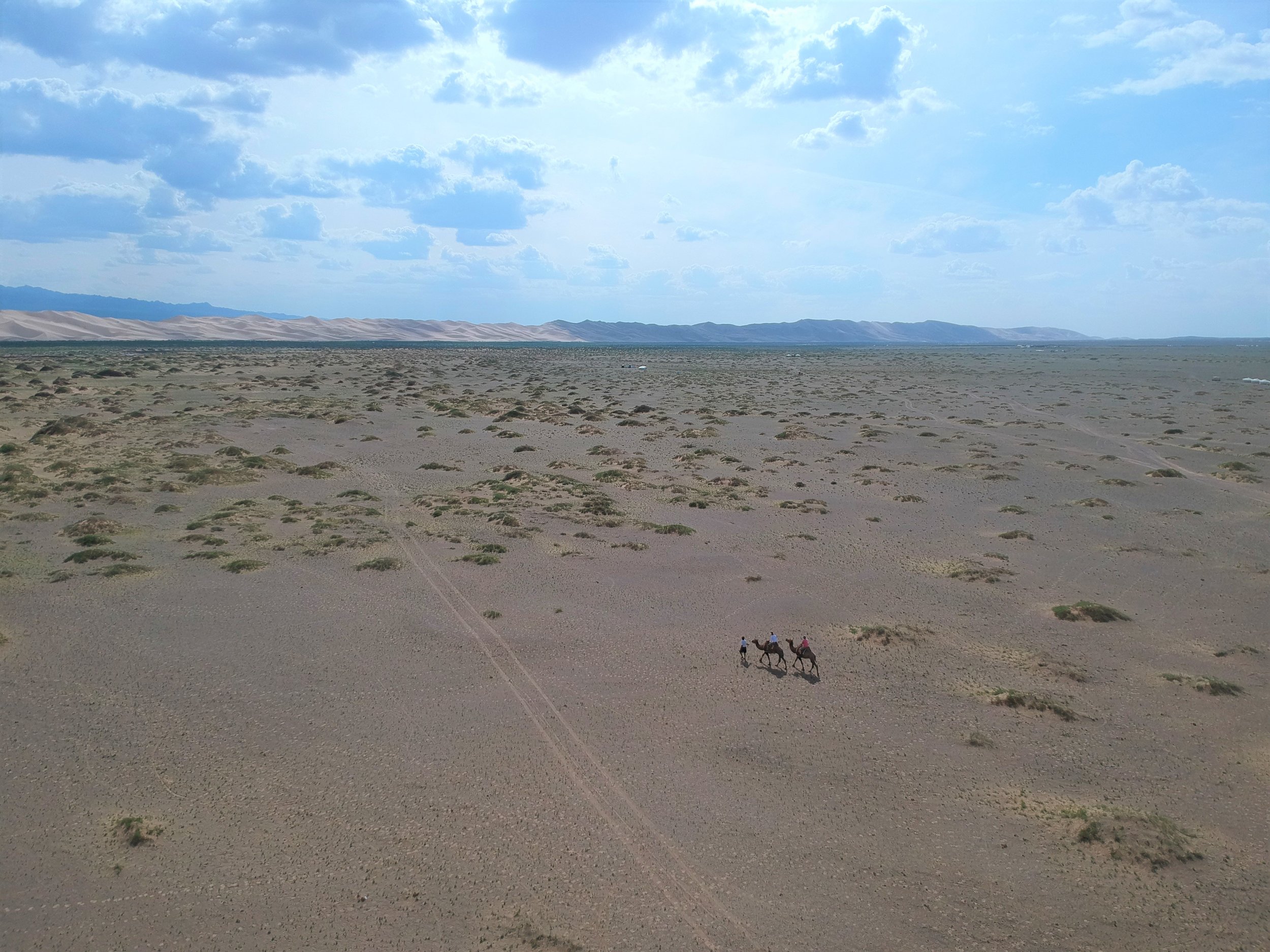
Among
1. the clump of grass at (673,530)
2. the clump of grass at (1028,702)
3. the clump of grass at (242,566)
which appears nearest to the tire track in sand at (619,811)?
the clump of grass at (242,566)

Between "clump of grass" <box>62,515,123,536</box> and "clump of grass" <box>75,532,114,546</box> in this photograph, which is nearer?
"clump of grass" <box>75,532,114,546</box>

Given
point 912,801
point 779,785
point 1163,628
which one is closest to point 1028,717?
point 912,801

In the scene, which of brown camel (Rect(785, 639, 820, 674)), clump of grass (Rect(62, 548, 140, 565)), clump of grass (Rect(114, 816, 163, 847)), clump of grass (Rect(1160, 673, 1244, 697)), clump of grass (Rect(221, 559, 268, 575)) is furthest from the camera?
clump of grass (Rect(62, 548, 140, 565))

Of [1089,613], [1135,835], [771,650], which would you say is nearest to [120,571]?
[771,650]

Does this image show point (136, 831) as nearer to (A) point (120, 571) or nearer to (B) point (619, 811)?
(B) point (619, 811)

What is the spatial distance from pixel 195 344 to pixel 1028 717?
7131 inches

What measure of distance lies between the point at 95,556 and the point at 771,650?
1792 cm

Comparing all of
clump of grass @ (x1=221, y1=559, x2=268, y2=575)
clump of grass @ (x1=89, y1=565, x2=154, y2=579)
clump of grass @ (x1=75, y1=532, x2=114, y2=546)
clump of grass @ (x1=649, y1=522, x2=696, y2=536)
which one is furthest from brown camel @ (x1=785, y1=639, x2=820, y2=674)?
clump of grass @ (x1=75, y1=532, x2=114, y2=546)

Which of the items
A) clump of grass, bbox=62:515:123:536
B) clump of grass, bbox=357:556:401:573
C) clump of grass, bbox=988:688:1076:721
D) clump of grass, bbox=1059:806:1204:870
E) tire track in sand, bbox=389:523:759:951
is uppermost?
clump of grass, bbox=62:515:123:536

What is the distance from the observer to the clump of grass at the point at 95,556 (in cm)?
1950

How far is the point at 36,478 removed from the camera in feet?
91.6

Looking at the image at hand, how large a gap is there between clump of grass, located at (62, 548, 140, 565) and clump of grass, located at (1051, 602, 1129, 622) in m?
23.6

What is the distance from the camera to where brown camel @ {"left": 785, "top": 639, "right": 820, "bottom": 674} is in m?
14.2

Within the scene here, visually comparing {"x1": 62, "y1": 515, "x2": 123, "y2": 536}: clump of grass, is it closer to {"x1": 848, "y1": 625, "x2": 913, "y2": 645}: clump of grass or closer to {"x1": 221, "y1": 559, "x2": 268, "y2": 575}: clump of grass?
{"x1": 221, "y1": 559, "x2": 268, "y2": 575}: clump of grass
